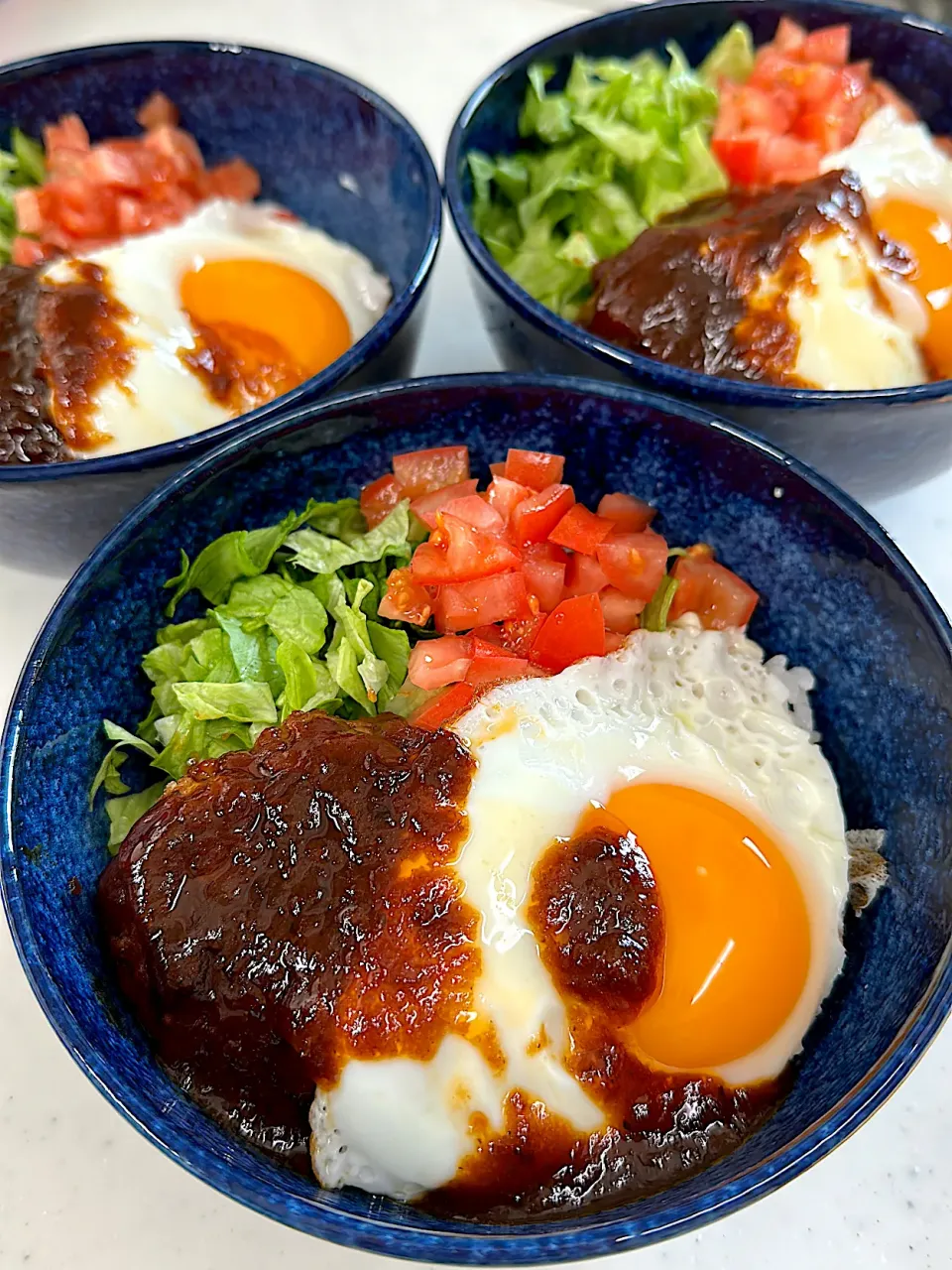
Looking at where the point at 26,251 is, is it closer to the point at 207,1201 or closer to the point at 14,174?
the point at 14,174

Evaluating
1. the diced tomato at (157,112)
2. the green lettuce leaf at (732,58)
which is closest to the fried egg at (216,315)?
the diced tomato at (157,112)

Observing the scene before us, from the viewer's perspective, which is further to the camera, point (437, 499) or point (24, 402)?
point (24, 402)

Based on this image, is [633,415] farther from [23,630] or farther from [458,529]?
[23,630]

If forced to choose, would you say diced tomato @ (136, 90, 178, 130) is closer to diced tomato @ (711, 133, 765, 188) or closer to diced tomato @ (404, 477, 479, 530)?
diced tomato @ (711, 133, 765, 188)

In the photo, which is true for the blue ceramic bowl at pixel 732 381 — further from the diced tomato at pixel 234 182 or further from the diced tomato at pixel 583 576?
the diced tomato at pixel 234 182

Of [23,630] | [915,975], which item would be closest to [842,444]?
[915,975]

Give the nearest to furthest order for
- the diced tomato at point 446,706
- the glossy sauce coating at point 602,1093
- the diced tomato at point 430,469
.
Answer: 1. the glossy sauce coating at point 602,1093
2. the diced tomato at point 446,706
3. the diced tomato at point 430,469

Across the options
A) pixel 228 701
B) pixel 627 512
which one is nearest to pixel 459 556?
pixel 627 512

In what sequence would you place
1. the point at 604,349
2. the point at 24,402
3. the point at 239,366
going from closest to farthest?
the point at 604,349 < the point at 24,402 < the point at 239,366

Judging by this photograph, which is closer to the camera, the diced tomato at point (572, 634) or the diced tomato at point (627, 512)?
the diced tomato at point (572, 634)
